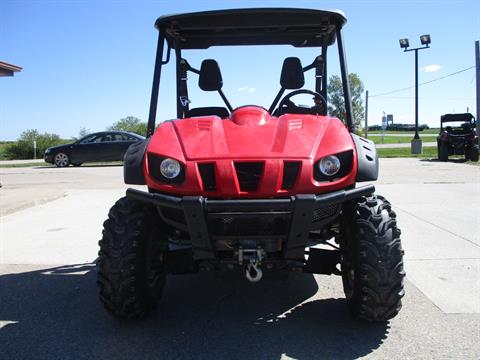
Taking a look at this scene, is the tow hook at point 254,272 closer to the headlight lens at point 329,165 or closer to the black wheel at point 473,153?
the headlight lens at point 329,165

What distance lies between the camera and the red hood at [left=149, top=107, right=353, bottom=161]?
106 inches

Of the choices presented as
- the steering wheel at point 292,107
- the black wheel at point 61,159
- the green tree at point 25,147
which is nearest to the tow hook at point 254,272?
the steering wheel at point 292,107

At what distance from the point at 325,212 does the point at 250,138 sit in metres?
0.64

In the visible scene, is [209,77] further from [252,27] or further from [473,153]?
[473,153]

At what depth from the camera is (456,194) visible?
8.97 m

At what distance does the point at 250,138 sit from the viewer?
9.27 ft

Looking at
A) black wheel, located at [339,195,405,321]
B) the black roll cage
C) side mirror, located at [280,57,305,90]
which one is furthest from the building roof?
black wheel, located at [339,195,405,321]

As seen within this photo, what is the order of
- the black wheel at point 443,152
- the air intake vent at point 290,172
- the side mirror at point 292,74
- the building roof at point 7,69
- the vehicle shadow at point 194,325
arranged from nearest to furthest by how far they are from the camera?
1. the air intake vent at point 290,172
2. the vehicle shadow at point 194,325
3. the side mirror at point 292,74
4. the building roof at point 7,69
5. the black wheel at point 443,152

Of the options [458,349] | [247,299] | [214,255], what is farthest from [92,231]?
[458,349]

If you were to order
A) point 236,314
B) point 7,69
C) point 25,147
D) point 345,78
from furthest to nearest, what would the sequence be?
point 25,147 < point 7,69 < point 345,78 < point 236,314

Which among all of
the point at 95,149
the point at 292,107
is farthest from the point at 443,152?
the point at 292,107

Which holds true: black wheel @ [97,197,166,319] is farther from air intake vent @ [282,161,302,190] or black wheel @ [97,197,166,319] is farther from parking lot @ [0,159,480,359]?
air intake vent @ [282,161,302,190]

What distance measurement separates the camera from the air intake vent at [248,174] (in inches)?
104

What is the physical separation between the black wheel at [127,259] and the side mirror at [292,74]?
1.66m
